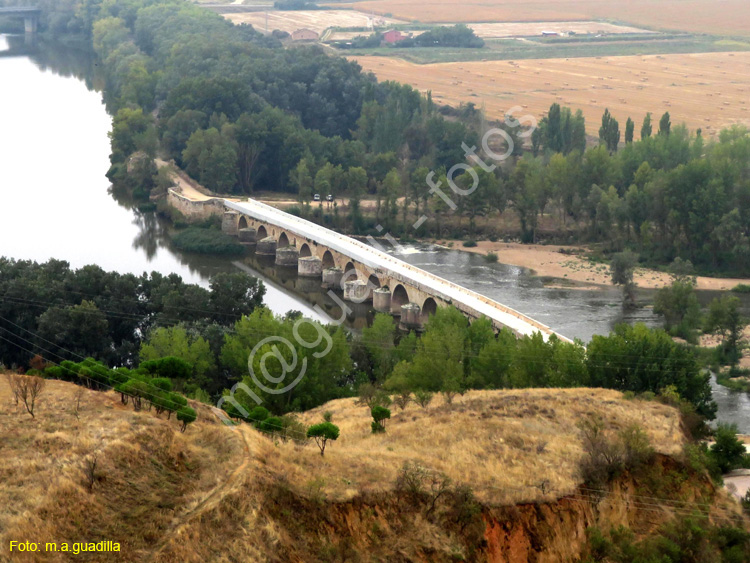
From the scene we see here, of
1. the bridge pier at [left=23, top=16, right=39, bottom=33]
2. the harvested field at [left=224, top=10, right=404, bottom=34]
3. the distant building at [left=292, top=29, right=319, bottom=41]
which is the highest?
the harvested field at [left=224, top=10, right=404, bottom=34]

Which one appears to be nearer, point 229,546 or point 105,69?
point 229,546

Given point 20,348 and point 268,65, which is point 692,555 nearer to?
point 20,348

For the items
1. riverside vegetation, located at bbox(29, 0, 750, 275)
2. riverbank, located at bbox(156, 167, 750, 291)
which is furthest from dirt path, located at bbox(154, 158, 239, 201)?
riverbank, located at bbox(156, 167, 750, 291)

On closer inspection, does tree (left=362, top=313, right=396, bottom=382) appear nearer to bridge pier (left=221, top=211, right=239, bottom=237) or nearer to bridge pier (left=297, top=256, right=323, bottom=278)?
bridge pier (left=297, top=256, right=323, bottom=278)

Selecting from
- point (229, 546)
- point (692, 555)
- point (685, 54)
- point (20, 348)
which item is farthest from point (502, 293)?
point (685, 54)

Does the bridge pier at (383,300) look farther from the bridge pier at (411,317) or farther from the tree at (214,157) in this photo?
the tree at (214,157)

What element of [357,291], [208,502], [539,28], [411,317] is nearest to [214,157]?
[357,291]

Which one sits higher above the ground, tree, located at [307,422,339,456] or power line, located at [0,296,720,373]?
tree, located at [307,422,339,456]
